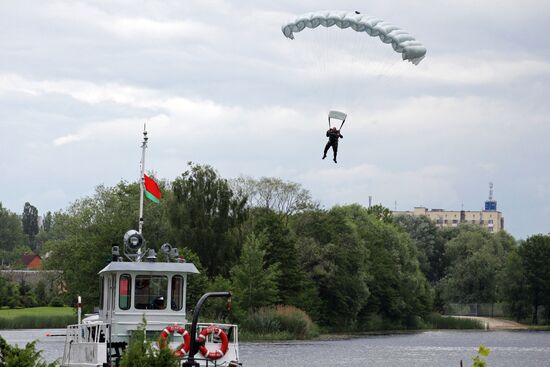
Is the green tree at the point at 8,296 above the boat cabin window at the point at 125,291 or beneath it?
beneath

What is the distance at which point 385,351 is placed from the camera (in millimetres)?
78688

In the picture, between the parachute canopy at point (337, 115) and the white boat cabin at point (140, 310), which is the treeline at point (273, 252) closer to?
the parachute canopy at point (337, 115)

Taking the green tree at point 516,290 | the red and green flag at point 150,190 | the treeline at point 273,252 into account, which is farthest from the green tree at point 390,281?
the red and green flag at point 150,190

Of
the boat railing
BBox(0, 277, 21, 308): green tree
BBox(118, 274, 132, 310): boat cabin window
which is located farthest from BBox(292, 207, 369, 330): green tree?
BBox(118, 274, 132, 310): boat cabin window

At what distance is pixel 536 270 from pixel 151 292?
330 ft

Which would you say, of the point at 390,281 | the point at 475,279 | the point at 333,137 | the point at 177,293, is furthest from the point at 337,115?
the point at 475,279

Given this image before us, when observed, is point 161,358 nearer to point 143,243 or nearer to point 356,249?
point 143,243

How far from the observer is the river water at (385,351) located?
218 feet

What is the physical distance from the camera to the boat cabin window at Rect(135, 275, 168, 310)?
3534 centimetres

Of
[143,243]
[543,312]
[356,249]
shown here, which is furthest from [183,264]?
[543,312]

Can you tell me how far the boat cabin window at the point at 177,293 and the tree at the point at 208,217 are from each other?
2343 inches

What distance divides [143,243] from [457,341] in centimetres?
6271

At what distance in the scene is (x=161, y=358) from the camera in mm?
23938

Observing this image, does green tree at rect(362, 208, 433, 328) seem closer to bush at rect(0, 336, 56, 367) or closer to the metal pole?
the metal pole
